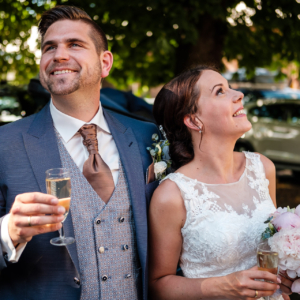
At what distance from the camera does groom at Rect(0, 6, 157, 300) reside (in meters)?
2.03

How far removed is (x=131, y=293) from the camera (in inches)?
86.4

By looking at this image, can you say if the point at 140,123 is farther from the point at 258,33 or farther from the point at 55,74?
the point at 258,33

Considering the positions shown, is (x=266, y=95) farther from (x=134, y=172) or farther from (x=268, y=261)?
(x=268, y=261)

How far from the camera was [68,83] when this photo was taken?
221 cm

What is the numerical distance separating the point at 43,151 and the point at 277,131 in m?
8.08

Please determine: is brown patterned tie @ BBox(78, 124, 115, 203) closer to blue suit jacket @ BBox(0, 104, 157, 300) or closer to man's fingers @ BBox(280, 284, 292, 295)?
blue suit jacket @ BBox(0, 104, 157, 300)

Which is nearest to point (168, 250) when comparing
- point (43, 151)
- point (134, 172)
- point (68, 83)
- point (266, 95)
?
point (134, 172)

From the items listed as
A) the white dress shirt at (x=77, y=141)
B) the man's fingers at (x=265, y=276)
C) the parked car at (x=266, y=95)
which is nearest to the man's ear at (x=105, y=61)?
the white dress shirt at (x=77, y=141)

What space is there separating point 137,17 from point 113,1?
39 cm

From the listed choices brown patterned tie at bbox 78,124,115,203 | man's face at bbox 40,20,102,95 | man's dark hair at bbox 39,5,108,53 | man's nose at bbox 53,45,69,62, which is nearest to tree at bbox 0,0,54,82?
man's dark hair at bbox 39,5,108,53

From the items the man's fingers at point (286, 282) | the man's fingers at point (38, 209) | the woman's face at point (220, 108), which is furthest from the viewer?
the woman's face at point (220, 108)

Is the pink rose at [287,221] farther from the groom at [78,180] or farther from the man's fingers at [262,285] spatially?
the groom at [78,180]

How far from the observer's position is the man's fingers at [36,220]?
1.59 metres

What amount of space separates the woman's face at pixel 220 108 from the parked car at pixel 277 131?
→ 707cm
